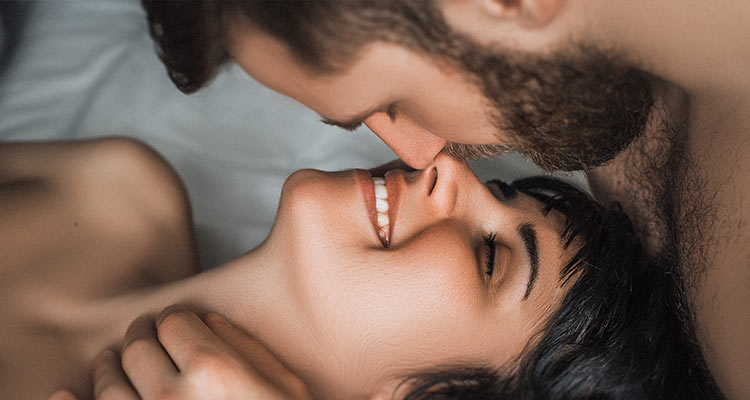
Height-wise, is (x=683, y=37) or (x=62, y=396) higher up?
(x=683, y=37)

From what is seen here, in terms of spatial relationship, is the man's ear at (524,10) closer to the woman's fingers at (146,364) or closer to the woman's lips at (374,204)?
the woman's lips at (374,204)

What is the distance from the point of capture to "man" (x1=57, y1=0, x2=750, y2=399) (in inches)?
46.9

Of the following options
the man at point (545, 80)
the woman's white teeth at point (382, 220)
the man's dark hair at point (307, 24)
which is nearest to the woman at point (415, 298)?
the woman's white teeth at point (382, 220)

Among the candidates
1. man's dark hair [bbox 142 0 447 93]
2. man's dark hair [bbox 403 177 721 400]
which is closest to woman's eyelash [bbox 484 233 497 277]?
man's dark hair [bbox 403 177 721 400]

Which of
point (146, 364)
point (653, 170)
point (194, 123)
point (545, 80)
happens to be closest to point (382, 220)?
point (545, 80)

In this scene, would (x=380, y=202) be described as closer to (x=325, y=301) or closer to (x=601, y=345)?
(x=325, y=301)

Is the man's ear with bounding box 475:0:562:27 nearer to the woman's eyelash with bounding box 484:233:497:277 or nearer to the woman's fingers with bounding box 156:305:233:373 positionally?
the woman's eyelash with bounding box 484:233:497:277

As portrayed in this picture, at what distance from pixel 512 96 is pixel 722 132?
0.46 m

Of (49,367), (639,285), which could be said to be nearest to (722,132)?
(639,285)

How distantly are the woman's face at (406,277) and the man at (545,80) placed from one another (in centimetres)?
13

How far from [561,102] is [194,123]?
115 centimetres

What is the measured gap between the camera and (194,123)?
2.15 metres

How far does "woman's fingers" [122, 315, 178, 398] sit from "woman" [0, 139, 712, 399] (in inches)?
5.5

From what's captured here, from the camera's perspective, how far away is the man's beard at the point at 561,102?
1327mm
